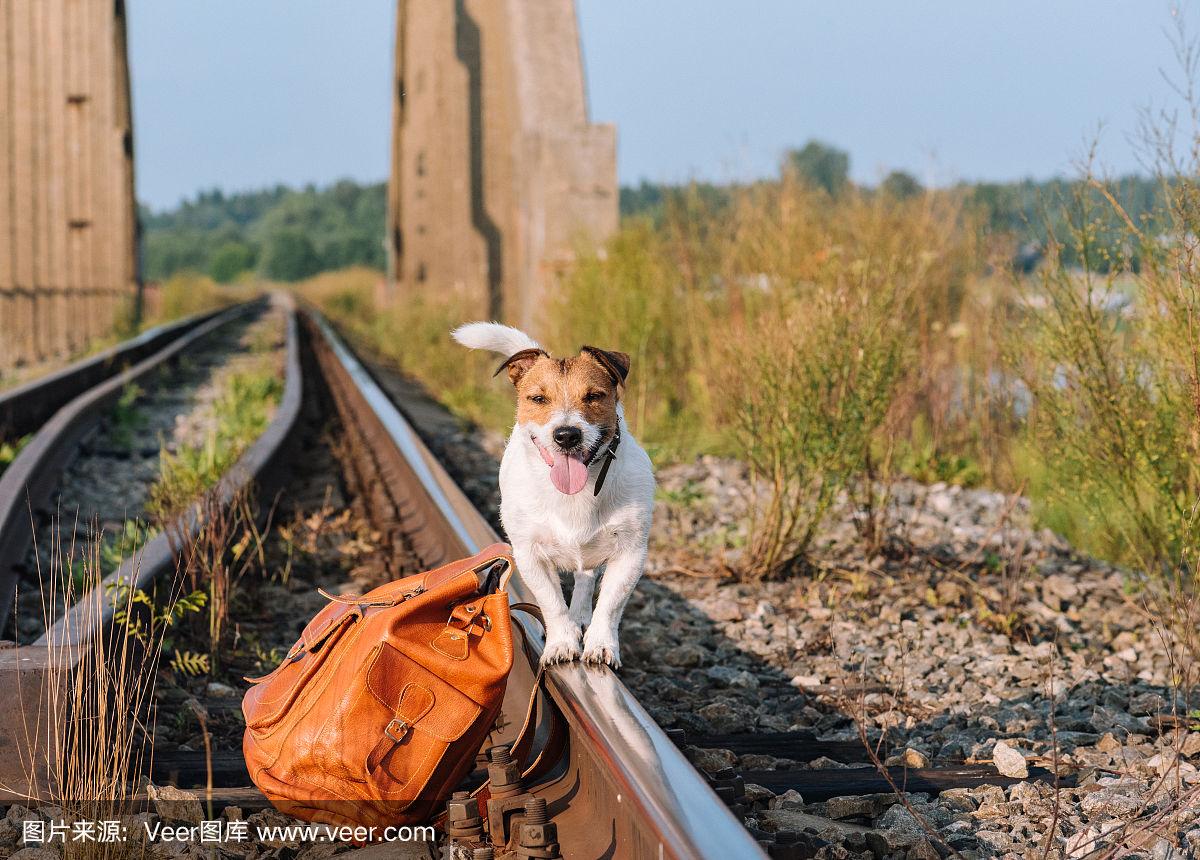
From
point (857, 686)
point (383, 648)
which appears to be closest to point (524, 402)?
point (383, 648)

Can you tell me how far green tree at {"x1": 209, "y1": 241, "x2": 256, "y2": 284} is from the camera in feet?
528

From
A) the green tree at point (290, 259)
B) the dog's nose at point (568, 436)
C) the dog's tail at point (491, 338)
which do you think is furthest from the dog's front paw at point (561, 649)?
the green tree at point (290, 259)

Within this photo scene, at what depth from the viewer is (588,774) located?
2990 mm

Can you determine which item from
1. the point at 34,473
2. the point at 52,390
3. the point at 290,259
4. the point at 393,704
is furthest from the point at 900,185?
the point at 290,259

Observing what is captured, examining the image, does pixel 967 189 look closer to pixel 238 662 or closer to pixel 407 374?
pixel 238 662

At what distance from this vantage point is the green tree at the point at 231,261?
528 feet

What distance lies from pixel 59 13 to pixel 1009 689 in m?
23.0

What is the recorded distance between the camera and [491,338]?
12.3 feet

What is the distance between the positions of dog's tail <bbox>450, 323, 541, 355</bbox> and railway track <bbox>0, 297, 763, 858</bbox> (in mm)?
815

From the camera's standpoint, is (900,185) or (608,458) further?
(900,185)

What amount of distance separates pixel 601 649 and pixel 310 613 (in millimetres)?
2022

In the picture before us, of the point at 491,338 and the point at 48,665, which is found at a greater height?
the point at 491,338

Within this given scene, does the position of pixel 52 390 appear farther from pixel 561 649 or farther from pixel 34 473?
pixel 561 649

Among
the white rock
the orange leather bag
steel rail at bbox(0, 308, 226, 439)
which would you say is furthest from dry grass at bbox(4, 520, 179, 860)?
steel rail at bbox(0, 308, 226, 439)
